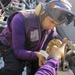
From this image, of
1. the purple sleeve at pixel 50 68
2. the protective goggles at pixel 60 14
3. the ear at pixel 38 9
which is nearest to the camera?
the purple sleeve at pixel 50 68

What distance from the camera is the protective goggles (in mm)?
1405

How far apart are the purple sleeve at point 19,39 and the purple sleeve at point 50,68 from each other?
0.43 m

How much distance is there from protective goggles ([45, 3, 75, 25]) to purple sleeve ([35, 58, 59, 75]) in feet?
1.27

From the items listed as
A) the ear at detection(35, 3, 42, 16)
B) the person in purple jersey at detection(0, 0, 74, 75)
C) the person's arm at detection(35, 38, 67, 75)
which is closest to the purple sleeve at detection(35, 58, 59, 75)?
the person's arm at detection(35, 38, 67, 75)

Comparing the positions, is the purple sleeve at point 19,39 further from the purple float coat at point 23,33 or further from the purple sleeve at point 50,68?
the purple sleeve at point 50,68

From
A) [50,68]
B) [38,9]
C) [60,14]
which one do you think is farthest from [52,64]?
[38,9]

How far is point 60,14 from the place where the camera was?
1.42m

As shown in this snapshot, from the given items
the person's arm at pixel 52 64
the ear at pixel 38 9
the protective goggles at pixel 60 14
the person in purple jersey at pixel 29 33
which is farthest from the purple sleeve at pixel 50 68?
the ear at pixel 38 9

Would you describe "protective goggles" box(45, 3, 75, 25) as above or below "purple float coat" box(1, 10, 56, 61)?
above

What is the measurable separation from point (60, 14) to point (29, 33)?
0.80 ft

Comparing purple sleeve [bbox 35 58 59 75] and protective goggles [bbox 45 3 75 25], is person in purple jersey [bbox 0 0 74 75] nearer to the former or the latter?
protective goggles [bbox 45 3 75 25]

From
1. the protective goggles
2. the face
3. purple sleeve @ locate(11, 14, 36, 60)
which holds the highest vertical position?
the protective goggles

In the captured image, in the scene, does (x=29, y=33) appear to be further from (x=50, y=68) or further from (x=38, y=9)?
(x=50, y=68)

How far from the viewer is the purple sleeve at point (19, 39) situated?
1.52m
